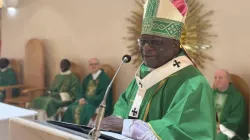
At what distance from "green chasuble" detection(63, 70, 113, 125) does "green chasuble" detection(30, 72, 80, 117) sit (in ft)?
0.66

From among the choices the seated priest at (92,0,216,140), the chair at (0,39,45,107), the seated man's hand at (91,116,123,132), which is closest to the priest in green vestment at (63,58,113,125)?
the chair at (0,39,45,107)

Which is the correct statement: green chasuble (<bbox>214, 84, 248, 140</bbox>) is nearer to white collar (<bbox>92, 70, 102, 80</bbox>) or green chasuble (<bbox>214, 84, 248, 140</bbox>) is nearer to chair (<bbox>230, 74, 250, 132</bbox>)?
chair (<bbox>230, 74, 250, 132</bbox>)

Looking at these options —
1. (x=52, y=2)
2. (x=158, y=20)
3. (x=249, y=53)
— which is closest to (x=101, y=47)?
(x=52, y=2)

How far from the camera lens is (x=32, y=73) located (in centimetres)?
521

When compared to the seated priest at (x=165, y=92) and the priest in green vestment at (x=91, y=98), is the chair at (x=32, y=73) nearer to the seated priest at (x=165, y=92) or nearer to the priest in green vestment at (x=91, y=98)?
the priest in green vestment at (x=91, y=98)

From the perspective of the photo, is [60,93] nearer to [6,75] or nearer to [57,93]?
[57,93]

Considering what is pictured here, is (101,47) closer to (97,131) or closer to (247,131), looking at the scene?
(247,131)

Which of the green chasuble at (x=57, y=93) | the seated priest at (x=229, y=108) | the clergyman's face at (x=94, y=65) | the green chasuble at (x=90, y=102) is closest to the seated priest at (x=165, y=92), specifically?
the seated priest at (x=229, y=108)

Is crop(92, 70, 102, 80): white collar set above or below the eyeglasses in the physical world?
below

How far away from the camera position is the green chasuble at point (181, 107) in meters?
1.33

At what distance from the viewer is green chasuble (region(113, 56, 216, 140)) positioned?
1325 millimetres

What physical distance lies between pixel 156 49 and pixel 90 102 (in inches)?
105

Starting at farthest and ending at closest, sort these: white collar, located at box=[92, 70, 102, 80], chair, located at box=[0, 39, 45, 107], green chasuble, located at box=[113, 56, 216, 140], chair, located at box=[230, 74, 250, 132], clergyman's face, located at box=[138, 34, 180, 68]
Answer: chair, located at box=[0, 39, 45, 107] < white collar, located at box=[92, 70, 102, 80] < chair, located at box=[230, 74, 250, 132] < clergyman's face, located at box=[138, 34, 180, 68] < green chasuble, located at box=[113, 56, 216, 140]

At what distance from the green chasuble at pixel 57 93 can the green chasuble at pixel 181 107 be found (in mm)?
2872
